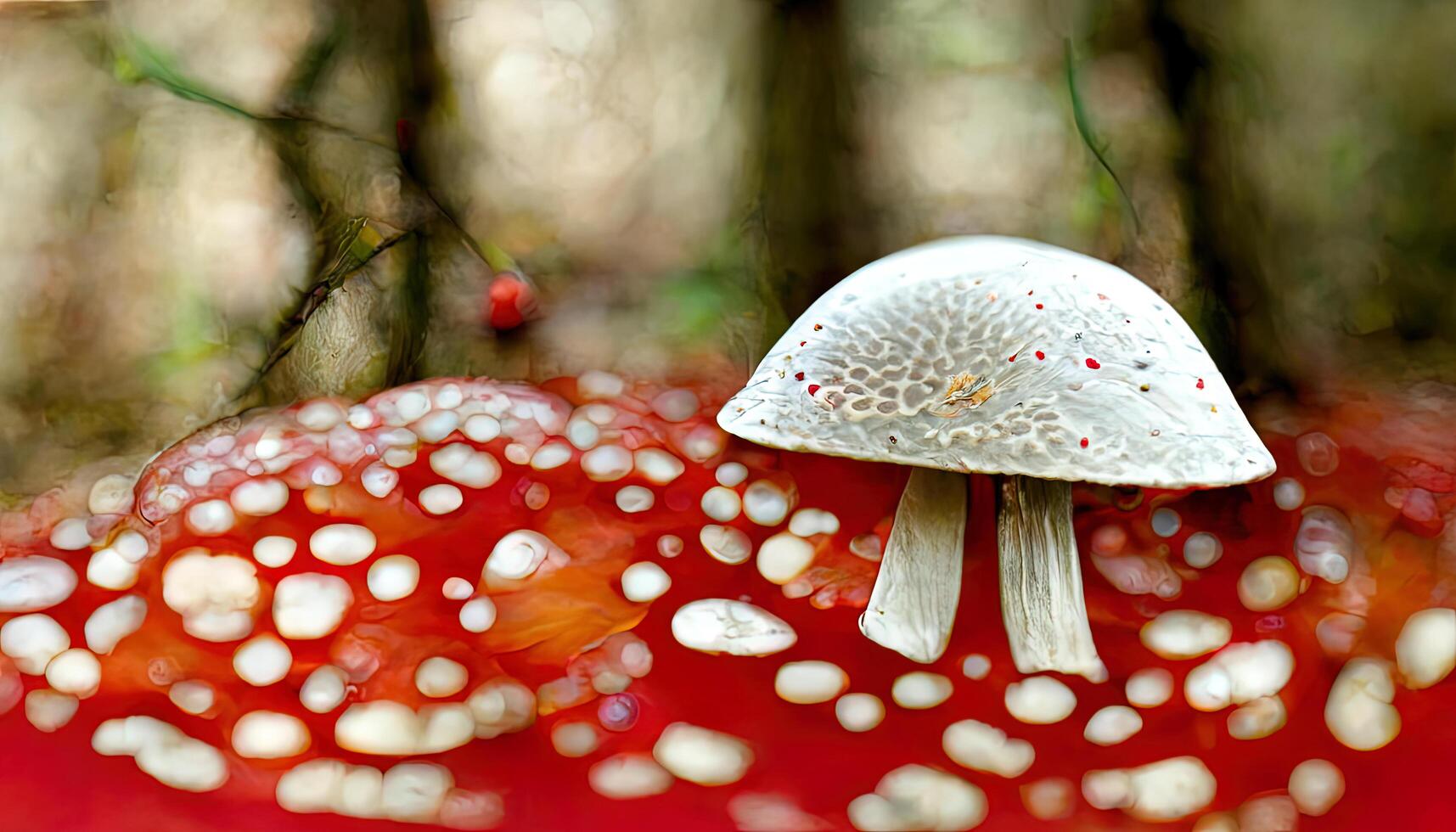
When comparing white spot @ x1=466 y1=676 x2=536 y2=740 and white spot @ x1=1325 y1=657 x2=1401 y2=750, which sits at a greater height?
white spot @ x1=1325 y1=657 x2=1401 y2=750

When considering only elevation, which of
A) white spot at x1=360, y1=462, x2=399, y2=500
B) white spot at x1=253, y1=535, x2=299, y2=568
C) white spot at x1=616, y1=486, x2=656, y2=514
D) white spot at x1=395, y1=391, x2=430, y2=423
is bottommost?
white spot at x1=253, y1=535, x2=299, y2=568

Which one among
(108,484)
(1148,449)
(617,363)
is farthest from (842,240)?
(108,484)

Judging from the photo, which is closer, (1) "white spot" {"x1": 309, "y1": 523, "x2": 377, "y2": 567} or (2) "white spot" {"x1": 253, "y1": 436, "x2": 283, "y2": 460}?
(1) "white spot" {"x1": 309, "y1": 523, "x2": 377, "y2": 567}

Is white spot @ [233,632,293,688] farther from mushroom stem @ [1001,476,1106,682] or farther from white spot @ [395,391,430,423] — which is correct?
mushroom stem @ [1001,476,1106,682]

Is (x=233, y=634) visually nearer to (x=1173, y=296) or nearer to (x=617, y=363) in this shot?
(x=617, y=363)

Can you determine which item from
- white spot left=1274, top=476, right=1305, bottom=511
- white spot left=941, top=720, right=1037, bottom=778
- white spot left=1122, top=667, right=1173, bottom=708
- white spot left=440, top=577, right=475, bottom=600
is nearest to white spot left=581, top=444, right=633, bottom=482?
white spot left=440, top=577, right=475, bottom=600

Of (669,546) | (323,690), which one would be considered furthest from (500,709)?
(669,546)
